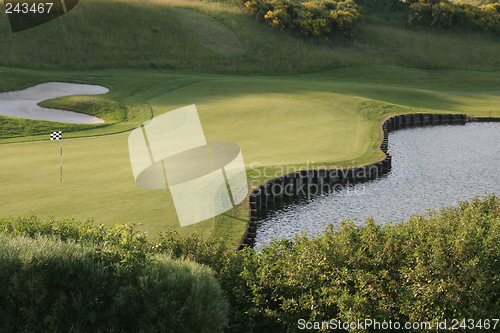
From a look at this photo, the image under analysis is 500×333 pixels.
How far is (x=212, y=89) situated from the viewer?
3528cm

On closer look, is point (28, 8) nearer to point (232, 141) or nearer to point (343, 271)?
point (232, 141)

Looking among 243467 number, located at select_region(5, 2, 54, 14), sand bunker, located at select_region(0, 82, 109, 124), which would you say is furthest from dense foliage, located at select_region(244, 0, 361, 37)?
sand bunker, located at select_region(0, 82, 109, 124)

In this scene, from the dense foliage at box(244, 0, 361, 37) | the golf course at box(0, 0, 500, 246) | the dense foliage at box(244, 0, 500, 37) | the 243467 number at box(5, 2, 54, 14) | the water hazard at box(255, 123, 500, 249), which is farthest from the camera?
the dense foliage at box(244, 0, 500, 37)

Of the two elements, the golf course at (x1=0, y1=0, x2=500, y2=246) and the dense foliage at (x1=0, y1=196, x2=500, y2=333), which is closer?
the dense foliage at (x1=0, y1=196, x2=500, y2=333)

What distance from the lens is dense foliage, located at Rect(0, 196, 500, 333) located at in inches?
308

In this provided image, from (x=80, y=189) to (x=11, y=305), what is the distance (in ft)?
25.4

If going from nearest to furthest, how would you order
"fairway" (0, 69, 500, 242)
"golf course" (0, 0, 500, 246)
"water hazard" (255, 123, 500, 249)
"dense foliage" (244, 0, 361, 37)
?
"fairway" (0, 69, 500, 242)
"golf course" (0, 0, 500, 246)
"water hazard" (255, 123, 500, 249)
"dense foliage" (244, 0, 361, 37)

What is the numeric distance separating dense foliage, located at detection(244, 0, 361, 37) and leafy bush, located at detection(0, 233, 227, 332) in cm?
5011

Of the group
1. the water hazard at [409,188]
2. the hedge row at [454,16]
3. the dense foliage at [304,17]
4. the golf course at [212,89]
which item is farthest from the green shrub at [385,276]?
the hedge row at [454,16]

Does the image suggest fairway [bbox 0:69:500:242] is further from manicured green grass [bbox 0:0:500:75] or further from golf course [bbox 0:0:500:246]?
manicured green grass [bbox 0:0:500:75]

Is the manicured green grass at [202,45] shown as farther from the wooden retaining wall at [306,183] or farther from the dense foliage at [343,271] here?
the dense foliage at [343,271]

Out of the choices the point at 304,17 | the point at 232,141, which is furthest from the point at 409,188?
the point at 304,17

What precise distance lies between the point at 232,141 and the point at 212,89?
12.9 meters

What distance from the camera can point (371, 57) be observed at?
173ft
